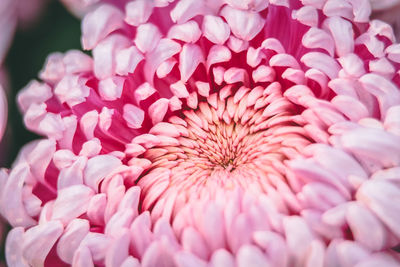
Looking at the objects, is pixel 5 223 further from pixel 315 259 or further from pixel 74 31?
pixel 315 259

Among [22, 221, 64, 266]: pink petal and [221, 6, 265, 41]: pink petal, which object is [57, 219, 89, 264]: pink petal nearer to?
[22, 221, 64, 266]: pink petal

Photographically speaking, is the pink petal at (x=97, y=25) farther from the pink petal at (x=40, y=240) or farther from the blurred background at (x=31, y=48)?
the pink petal at (x=40, y=240)

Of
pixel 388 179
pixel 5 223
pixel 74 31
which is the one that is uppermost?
pixel 74 31

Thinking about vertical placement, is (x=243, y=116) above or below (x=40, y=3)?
below

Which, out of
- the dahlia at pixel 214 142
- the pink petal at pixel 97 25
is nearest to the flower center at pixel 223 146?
the dahlia at pixel 214 142

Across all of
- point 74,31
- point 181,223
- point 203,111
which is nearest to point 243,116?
point 203,111

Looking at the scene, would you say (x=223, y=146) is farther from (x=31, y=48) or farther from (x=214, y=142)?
(x=31, y=48)
